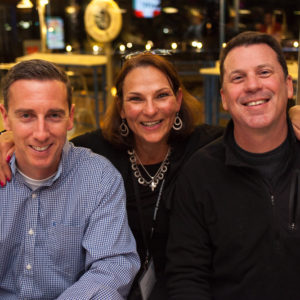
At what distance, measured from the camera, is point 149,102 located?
2.18 metres

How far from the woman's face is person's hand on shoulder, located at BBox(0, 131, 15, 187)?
592 millimetres

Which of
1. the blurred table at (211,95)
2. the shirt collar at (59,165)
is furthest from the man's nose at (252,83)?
the blurred table at (211,95)

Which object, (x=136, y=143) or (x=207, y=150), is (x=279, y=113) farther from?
(x=136, y=143)

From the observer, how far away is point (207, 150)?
6.28 feet

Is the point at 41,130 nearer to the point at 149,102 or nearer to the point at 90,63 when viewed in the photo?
the point at 149,102

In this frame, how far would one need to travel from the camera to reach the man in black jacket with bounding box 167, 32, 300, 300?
1.69 m

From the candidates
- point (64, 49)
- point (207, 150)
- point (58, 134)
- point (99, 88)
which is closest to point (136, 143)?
point (207, 150)

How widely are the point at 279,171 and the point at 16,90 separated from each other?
1034 millimetres

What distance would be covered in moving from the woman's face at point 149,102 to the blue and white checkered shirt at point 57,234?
524 mm

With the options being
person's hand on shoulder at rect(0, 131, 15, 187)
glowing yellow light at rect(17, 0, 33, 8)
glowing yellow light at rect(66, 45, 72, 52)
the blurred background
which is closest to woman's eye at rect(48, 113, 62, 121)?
person's hand on shoulder at rect(0, 131, 15, 187)

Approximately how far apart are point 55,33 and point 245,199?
20.7ft

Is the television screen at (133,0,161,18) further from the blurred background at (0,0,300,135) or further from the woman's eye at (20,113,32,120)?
the woman's eye at (20,113,32,120)

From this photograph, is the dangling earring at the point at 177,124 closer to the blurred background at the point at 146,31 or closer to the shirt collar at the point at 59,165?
the shirt collar at the point at 59,165

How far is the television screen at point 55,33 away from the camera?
23.4 feet
